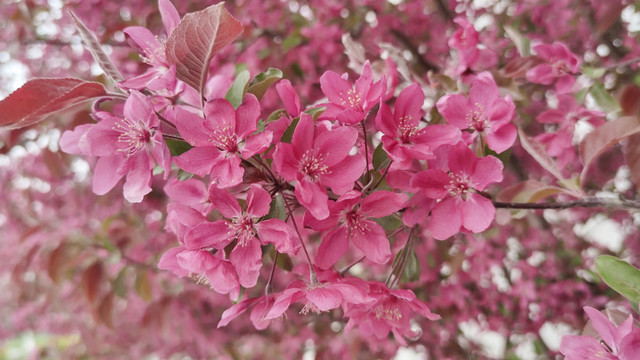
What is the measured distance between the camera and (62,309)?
3.33 metres

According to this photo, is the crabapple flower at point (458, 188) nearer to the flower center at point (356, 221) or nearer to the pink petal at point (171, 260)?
the flower center at point (356, 221)

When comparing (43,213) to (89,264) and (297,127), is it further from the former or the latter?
(297,127)

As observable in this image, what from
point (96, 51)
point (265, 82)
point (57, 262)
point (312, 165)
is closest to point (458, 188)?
point (312, 165)

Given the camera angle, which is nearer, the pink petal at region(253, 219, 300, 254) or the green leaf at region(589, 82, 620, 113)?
the pink petal at region(253, 219, 300, 254)

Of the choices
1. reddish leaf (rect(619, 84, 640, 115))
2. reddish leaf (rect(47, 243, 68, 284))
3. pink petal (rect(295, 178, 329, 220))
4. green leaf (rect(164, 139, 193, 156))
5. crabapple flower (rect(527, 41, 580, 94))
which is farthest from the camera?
reddish leaf (rect(47, 243, 68, 284))

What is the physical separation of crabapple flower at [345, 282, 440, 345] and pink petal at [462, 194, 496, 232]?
14 cm

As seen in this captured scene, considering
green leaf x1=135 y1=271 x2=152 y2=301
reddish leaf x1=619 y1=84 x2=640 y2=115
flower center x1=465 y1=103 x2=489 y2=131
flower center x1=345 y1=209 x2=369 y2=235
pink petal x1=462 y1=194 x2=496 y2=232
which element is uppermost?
flower center x1=345 y1=209 x2=369 y2=235

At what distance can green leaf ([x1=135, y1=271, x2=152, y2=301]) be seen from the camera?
173 centimetres

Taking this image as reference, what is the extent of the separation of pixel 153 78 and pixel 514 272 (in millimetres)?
2003

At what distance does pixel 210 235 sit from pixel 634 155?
2.61 feet

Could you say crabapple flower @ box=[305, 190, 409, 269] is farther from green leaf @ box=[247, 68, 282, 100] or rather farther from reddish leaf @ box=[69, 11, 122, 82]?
reddish leaf @ box=[69, 11, 122, 82]

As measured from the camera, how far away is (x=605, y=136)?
32.7 inches

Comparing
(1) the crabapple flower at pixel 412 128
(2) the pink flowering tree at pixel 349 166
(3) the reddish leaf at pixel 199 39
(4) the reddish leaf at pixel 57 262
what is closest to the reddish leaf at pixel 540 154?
(2) the pink flowering tree at pixel 349 166

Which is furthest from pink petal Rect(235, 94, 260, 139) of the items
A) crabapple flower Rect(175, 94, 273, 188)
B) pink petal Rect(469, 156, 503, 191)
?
pink petal Rect(469, 156, 503, 191)
